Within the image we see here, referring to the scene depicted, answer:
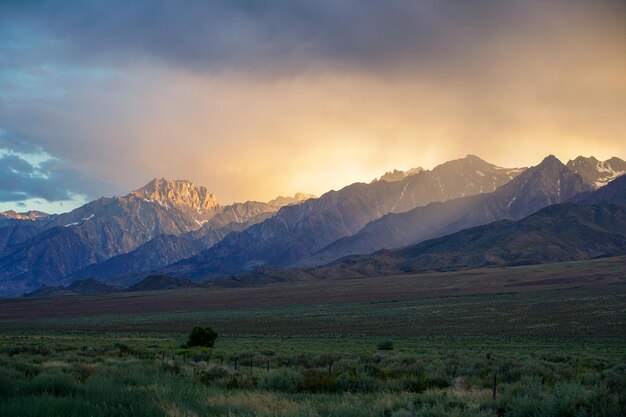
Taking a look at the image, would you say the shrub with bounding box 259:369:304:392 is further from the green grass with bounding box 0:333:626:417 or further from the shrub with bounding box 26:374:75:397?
the shrub with bounding box 26:374:75:397

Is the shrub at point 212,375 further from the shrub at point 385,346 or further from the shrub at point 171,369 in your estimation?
the shrub at point 385,346

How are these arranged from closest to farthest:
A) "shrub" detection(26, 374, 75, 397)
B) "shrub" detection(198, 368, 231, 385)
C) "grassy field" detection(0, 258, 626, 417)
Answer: "grassy field" detection(0, 258, 626, 417), "shrub" detection(26, 374, 75, 397), "shrub" detection(198, 368, 231, 385)

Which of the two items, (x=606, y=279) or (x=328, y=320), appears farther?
(x=606, y=279)

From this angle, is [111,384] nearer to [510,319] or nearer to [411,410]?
[411,410]

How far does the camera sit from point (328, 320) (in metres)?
76.0

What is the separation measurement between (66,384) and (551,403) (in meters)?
11.1

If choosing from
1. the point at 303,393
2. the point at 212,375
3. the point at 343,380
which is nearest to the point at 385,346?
the point at 212,375

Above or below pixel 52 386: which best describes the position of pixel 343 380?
below

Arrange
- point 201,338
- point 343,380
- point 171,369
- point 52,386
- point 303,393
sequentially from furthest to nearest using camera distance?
point 201,338 < point 171,369 < point 343,380 < point 303,393 < point 52,386

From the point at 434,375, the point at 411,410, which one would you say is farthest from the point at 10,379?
the point at 434,375

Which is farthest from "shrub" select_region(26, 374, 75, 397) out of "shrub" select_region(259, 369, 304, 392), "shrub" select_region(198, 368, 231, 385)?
"shrub" select_region(259, 369, 304, 392)

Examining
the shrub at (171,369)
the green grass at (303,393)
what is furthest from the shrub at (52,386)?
the shrub at (171,369)

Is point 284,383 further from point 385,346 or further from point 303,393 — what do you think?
point 385,346

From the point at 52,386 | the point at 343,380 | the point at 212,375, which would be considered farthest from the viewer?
the point at 212,375
